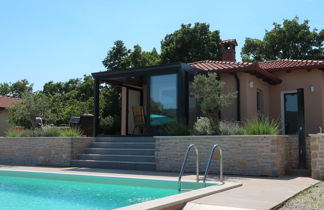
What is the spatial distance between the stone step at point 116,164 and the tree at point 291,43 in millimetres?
25004

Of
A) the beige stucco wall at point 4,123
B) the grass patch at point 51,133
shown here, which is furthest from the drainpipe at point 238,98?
the beige stucco wall at point 4,123

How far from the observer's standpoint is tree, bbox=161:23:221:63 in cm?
3145

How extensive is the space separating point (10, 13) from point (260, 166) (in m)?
12.2

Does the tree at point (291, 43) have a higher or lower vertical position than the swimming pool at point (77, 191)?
higher

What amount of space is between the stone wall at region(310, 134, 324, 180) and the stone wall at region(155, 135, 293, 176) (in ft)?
2.96

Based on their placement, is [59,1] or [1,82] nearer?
[59,1]

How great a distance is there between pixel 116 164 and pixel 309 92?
8911 millimetres

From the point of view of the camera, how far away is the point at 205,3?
13.7 metres

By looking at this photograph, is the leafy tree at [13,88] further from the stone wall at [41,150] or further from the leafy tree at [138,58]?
the stone wall at [41,150]

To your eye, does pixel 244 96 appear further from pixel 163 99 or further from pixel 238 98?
pixel 163 99

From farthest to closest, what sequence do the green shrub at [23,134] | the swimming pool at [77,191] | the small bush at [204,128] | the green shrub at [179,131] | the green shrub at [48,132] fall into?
the green shrub at [23,134] < the green shrub at [48,132] < the green shrub at [179,131] < the small bush at [204,128] < the swimming pool at [77,191]

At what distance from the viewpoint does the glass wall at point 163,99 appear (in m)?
13.1

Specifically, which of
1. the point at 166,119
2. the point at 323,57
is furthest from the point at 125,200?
the point at 323,57

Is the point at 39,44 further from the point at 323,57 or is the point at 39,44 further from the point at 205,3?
→ the point at 323,57
